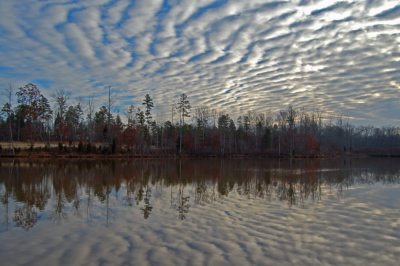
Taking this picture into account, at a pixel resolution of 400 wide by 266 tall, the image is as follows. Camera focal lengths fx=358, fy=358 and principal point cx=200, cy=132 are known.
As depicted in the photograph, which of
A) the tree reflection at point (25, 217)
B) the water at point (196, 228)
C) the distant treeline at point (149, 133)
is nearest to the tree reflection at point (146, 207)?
the water at point (196, 228)

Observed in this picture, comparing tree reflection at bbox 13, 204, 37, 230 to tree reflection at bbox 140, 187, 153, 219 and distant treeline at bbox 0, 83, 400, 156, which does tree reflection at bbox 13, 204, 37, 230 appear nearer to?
tree reflection at bbox 140, 187, 153, 219

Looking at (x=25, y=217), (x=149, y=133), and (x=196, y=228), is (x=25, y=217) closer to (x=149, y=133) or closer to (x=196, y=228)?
(x=196, y=228)

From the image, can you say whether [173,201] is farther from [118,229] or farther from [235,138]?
[235,138]

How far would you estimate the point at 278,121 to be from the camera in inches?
4419

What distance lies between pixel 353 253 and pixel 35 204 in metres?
11.2

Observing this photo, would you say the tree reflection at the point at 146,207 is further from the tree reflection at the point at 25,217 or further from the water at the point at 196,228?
the tree reflection at the point at 25,217

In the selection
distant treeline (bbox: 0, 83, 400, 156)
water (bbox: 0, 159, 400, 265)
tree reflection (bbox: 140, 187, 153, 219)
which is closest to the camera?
water (bbox: 0, 159, 400, 265)

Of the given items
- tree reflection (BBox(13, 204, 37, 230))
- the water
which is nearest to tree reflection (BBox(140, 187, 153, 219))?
the water

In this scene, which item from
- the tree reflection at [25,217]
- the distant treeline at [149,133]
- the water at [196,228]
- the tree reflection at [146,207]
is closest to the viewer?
the water at [196,228]

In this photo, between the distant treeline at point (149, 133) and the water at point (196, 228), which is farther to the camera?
the distant treeline at point (149, 133)

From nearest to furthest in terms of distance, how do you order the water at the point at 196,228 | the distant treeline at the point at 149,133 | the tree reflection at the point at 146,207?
1. the water at the point at 196,228
2. the tree reflection at the point at 146,207
3. the distant treeline at the point at 149,133

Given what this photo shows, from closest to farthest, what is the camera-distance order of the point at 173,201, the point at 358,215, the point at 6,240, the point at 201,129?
the point at 6,240
the point at 358,215
the point at 173,201
the point at 201,129

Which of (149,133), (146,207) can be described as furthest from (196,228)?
(149,133)

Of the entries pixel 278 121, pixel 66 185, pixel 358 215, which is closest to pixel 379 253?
pixel 358 215
